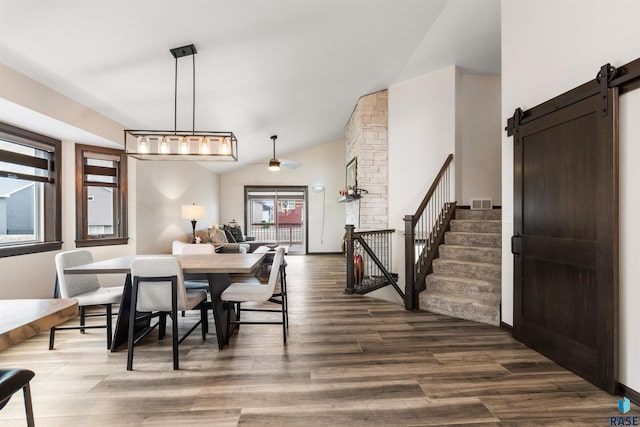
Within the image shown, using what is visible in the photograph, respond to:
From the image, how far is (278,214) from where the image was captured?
9773 millimetres

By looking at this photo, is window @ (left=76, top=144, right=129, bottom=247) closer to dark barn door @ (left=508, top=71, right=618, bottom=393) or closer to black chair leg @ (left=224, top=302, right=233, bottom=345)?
black chair leg @ (left=224, top=302, right=233, bottom=345)

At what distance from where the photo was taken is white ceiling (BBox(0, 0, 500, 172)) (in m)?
2.30

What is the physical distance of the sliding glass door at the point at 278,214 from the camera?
30.6ft

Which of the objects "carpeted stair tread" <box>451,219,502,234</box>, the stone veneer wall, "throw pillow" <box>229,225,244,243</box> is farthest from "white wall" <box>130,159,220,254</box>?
"carpeted stair tread" <box>451,219,502,234</box>

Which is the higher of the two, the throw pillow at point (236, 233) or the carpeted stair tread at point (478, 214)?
the carpeted stair tread at point (478, 214)

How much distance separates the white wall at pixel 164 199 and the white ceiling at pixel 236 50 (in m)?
1.05

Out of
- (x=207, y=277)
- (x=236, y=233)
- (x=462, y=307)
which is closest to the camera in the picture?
(x=207, y=277)

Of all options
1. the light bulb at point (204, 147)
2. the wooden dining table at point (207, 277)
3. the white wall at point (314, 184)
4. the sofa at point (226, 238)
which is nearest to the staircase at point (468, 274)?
the wooden dining table at point (207, 277)

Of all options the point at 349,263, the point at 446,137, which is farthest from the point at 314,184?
the point at 349,263

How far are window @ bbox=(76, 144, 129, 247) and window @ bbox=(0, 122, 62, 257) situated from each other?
0.89 ft

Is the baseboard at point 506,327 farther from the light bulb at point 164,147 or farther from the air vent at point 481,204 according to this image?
the light bulb at point 164,147

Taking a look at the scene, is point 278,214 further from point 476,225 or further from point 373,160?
point 476,225

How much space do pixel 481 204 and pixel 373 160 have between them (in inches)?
85.1

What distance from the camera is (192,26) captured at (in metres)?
2.54
